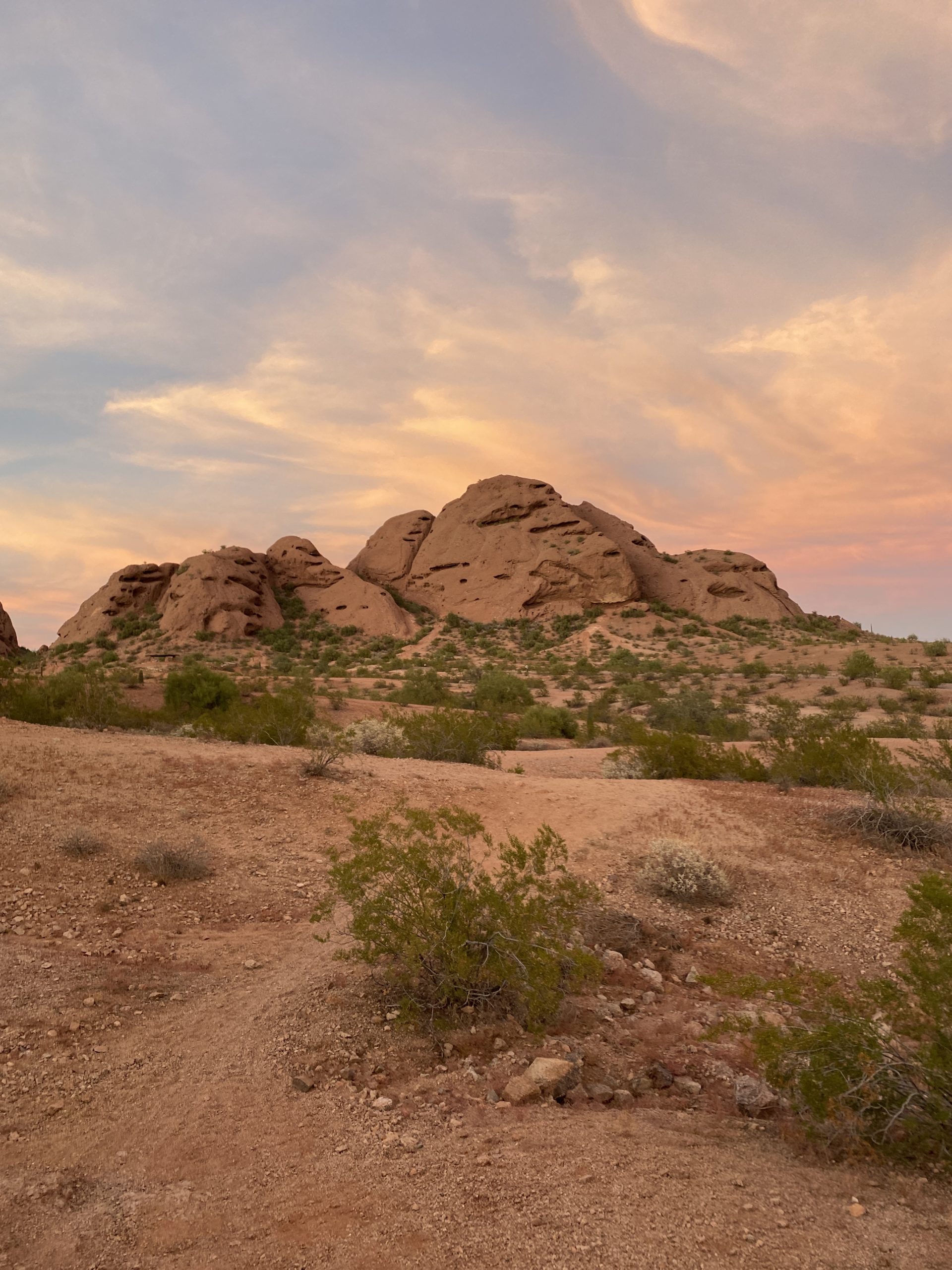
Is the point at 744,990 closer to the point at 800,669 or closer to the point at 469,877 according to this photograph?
the point at 469,877

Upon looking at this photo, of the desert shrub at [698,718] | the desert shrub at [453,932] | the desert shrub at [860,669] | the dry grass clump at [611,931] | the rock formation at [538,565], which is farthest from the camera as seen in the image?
the rock formation at [538,565]

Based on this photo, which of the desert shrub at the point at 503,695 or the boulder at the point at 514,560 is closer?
the desert shrub at the point at 503,695

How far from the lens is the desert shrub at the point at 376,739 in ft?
48.2

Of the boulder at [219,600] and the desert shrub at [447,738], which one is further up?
the boulder at [219,600]

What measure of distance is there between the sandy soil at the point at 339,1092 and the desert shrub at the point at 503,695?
61.0 feet

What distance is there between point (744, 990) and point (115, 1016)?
435 centimetres

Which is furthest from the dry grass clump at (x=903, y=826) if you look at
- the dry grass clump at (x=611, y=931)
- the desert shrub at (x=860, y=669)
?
the desert shrub at (x=860, y=669)

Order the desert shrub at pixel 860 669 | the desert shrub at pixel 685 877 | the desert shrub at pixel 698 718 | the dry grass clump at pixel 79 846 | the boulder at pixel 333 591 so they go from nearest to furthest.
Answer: the dry grass clump at pixel 79 846
the desert shrub at pixel 685 877
the desert shrub at pixel 698 718
the desert shrub at pixel 860 669
the boulder at pixel 333 591

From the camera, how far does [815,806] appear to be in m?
10.6

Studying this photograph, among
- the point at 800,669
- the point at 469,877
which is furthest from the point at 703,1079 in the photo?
the point at 800,669

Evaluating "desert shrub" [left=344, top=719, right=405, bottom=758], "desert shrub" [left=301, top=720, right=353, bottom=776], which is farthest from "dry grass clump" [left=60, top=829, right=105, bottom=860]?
"desert shrub" [left=344, top=719, right=405, bottom=758]

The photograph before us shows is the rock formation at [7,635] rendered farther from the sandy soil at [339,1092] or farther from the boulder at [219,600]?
the sandy soil at [339,1092]

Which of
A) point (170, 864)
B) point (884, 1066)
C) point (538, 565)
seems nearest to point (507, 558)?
point (538, 565)

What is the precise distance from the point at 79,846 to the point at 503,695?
2225cm
